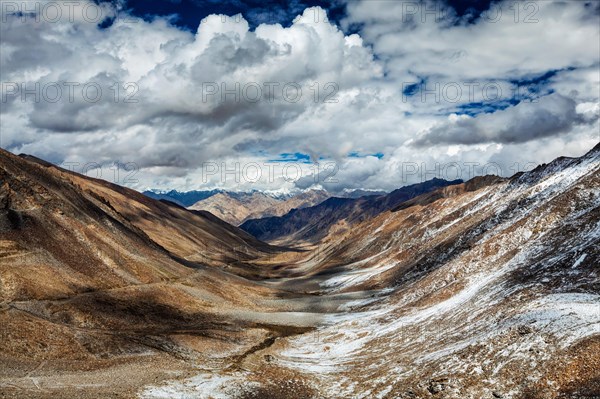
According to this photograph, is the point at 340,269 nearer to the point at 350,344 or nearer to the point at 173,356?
the point at 350,344

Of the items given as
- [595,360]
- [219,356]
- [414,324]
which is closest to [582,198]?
[414,324]

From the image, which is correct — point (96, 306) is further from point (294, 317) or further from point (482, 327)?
point (482, 327)

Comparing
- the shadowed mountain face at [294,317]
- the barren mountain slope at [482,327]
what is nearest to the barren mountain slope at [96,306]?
the shadowed mountain face at [294,317]

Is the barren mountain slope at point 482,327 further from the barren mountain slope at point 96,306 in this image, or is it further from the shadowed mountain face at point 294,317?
the barren mountain slope at point 96,306

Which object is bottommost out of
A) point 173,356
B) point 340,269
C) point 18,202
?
point 340,269

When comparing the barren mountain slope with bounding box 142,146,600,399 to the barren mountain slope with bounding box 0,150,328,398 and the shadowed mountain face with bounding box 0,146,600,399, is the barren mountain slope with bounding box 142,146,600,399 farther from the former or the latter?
the barren mountain slope with bounding box 0,150,328,398

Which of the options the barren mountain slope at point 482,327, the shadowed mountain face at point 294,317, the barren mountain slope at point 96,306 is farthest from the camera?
the barren mountain slope at point 96,306

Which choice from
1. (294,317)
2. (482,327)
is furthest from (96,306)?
(482,327)

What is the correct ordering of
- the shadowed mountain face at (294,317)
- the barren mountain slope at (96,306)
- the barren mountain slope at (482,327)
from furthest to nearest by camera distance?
the barren mountain slope at (96,306) < the shadowed mountain face at (294,317) < the barren mountain slope at (482,327)
